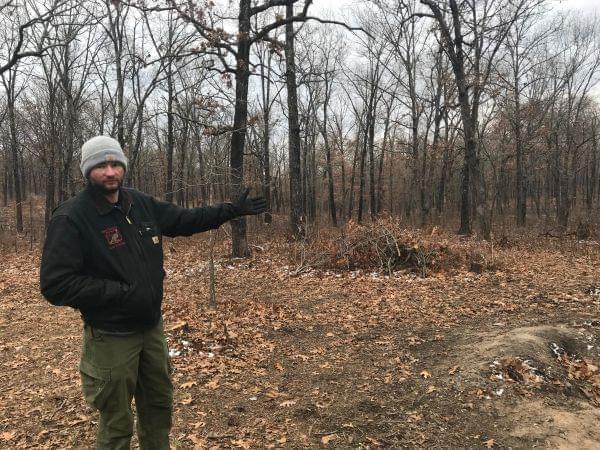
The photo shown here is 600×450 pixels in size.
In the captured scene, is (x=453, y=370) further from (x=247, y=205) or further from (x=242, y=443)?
(x=247, y=205)

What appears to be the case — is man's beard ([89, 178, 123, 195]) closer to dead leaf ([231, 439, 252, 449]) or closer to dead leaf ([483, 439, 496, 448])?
dead leaf ([231, 439, 252, 449])

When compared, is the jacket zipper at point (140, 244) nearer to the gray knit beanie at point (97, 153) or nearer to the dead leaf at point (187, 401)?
the gray knit beanie at point (97, 153)

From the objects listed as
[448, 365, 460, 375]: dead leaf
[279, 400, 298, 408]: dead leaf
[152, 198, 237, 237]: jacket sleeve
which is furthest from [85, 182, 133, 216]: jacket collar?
[448, 365, 460, 375]: dead leaf

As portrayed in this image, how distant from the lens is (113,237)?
253cm

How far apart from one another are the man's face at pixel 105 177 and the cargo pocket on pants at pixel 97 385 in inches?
40.3

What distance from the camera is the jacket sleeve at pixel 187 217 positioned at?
3031 mm

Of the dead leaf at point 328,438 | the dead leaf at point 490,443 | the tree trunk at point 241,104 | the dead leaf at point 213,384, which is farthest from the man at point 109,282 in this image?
the tree trunk at point 241,104

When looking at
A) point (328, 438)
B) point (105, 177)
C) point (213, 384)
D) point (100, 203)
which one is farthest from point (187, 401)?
point (105, 177)

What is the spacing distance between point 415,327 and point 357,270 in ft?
13.4

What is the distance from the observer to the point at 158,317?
2.76m

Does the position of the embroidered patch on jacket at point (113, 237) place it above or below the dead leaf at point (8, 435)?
above

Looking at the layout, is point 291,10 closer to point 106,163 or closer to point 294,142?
point 294,142

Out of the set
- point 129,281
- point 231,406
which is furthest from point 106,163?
point 231,406

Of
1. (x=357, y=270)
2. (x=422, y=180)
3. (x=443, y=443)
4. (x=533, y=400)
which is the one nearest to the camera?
(x=443, y=443)
